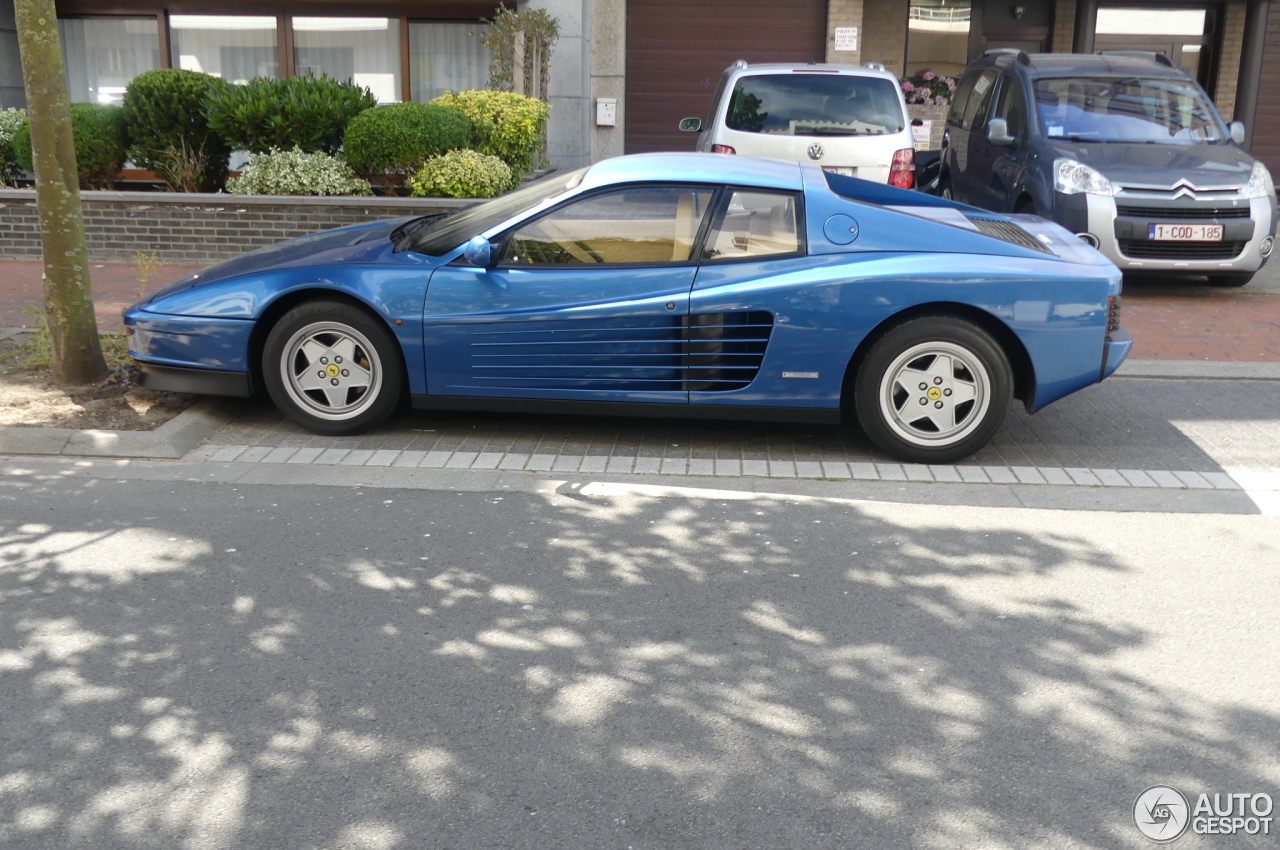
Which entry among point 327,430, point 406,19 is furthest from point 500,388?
point 406,19

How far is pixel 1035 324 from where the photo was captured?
5828 millimetres

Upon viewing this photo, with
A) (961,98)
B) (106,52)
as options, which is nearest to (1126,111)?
(961,98)

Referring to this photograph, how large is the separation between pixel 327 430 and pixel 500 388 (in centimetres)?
93

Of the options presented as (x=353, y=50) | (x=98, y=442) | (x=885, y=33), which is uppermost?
(x=885, y=33)

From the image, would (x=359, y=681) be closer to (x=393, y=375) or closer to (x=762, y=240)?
(x=393, y=375)

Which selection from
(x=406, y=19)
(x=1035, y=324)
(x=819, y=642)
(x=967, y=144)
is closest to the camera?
(x=819, y=642)

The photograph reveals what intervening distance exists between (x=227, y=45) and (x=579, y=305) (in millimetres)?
13520

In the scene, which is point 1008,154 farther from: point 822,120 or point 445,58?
point 445,58

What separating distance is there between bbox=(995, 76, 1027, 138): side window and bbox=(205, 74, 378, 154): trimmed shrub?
6201mm

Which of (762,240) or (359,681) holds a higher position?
(762,240)

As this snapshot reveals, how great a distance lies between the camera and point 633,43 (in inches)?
719

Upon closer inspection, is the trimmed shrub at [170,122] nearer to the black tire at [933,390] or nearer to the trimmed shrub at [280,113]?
the trimmed shrub at [280,113]

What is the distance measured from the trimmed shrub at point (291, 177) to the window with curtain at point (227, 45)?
258 inches

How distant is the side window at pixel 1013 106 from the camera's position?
37.4 feet
